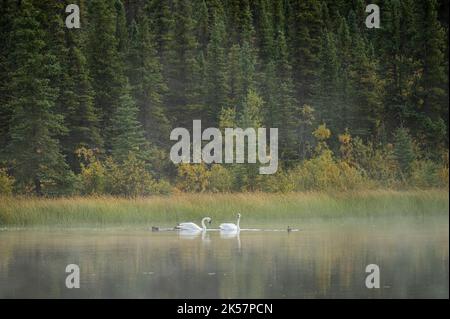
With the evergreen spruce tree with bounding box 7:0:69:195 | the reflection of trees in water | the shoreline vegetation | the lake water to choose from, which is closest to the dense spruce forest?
the evergreen spruce tree with bounding box 7:0:69:195

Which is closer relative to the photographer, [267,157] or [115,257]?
[115,257]

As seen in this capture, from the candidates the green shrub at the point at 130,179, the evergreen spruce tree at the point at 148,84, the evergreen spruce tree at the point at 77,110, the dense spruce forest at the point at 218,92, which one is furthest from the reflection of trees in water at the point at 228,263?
the evergreen spruce tree at the point at 148,84

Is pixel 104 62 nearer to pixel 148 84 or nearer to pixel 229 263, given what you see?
pixel 148 84

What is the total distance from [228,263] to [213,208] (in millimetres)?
11483

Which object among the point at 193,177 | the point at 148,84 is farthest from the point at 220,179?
the point at 148,84

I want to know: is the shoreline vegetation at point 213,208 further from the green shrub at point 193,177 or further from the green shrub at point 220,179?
the green shrub at point 193,177

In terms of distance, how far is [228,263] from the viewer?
61.8ft

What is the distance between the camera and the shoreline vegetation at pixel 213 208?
27938 millimetres

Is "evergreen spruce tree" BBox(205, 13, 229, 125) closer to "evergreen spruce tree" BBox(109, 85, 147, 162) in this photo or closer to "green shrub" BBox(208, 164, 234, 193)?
"green shrub" BBox(208, 164, 234, 193)

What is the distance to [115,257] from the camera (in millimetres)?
19812
